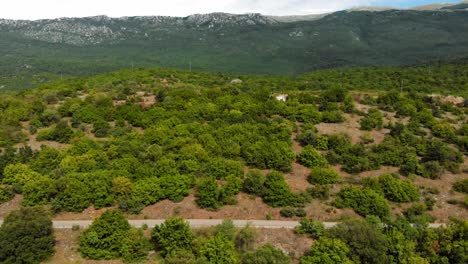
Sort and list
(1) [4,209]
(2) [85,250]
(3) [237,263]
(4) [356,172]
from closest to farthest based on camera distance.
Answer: (3) [237,263]
(2) [85,250]
(1) [4,209]
(4) [356,172]

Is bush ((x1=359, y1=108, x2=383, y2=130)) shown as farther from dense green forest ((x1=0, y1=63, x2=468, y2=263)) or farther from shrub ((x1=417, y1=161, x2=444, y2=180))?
shrub ((x1=417, y1=161, x2=444, y2=180))

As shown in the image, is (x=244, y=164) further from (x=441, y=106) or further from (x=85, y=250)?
(x=441, y=106)

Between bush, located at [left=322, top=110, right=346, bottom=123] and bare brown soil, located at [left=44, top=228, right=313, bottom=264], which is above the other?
bush, located at [left=322, top=110, right=346, bottom=123]

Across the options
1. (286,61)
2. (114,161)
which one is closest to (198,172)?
(114,161)

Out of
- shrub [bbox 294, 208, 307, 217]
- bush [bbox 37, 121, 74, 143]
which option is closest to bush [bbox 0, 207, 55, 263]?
shrub [bbox 294, 208, 307, 217]

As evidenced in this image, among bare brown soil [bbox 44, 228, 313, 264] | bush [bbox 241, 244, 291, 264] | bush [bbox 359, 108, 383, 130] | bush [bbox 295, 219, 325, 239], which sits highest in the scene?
bush [bbox 359, 108, 383, 130]

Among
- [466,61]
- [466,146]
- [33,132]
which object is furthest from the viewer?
[466,61]
